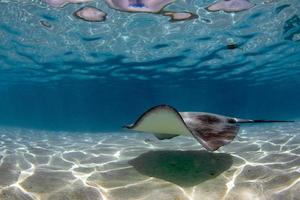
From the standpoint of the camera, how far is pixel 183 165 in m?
5.50

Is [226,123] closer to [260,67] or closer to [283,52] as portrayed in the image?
[283,52]

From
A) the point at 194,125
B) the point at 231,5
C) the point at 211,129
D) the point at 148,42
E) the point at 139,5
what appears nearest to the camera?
the point at 211,129

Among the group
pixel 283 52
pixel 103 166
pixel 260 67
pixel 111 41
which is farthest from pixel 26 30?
pixel 260 67

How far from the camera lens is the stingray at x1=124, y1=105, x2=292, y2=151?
14.7 feet

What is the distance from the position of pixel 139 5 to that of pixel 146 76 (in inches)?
826

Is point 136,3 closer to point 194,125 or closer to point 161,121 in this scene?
point 194,125

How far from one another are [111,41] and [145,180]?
52.3ft

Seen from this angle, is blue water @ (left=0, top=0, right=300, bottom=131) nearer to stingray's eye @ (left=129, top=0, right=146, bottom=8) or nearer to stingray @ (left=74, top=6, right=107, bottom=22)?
stingray @ (left=74, top=6, right=107, bottom=22)

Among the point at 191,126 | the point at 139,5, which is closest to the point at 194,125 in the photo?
the point at 191,126

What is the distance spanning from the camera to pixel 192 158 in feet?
19.6

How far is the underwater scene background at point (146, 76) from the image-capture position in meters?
4.59

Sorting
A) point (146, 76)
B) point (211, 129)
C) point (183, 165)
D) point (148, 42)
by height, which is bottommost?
point (183, 165)

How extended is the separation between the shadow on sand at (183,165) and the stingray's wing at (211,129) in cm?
74

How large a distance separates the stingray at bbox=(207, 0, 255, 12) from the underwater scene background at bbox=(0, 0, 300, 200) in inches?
17.3
